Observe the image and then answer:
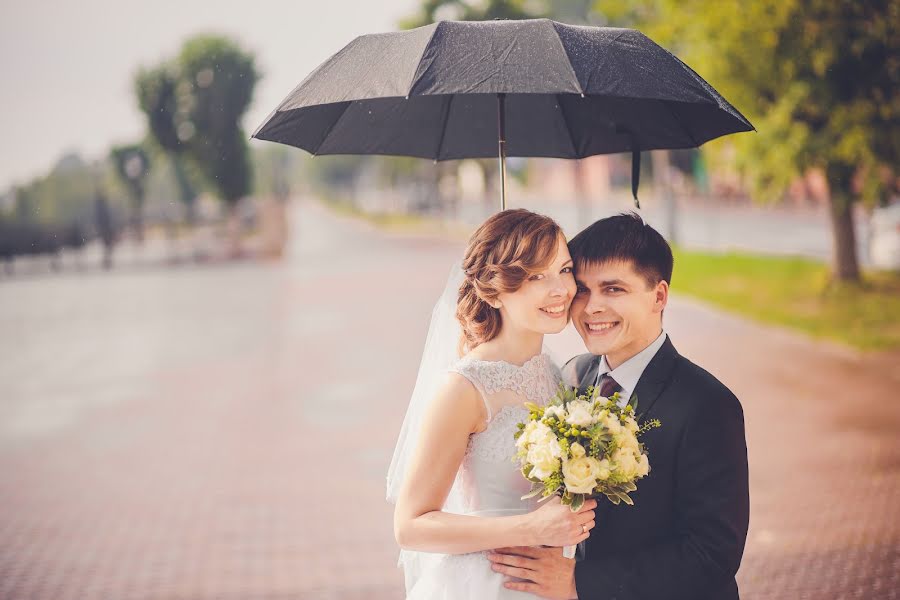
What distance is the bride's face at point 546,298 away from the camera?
2520mm

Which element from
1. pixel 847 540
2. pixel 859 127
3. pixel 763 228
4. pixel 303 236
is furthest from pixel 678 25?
pixel 303 236

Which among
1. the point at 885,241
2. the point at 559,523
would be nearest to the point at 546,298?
the point at 559,523

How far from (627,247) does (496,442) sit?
0.68 m

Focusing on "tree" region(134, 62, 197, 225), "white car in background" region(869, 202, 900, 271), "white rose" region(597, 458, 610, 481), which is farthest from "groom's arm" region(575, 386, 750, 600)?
"tree" region(134, 62, 197, 225)

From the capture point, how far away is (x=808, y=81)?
12125 millimetres

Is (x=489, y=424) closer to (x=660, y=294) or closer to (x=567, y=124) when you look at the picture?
(x=660, y=294)

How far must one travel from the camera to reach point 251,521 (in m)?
6.52

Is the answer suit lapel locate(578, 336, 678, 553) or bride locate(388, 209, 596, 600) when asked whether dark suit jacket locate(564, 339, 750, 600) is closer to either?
suit lapel locate(578, 336, 678, 553)

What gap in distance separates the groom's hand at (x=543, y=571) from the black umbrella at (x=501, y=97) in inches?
50.8

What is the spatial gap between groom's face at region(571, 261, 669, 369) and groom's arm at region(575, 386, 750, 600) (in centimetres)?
30

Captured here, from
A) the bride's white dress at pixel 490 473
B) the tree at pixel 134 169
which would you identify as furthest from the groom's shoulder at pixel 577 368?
the tree at pixel 134 169

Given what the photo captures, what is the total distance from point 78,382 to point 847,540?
1006 centimetres

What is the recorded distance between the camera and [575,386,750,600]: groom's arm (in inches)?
94.3

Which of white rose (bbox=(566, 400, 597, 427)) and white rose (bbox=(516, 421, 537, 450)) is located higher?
white rose (bbox=(566, 400, 597, 427))
